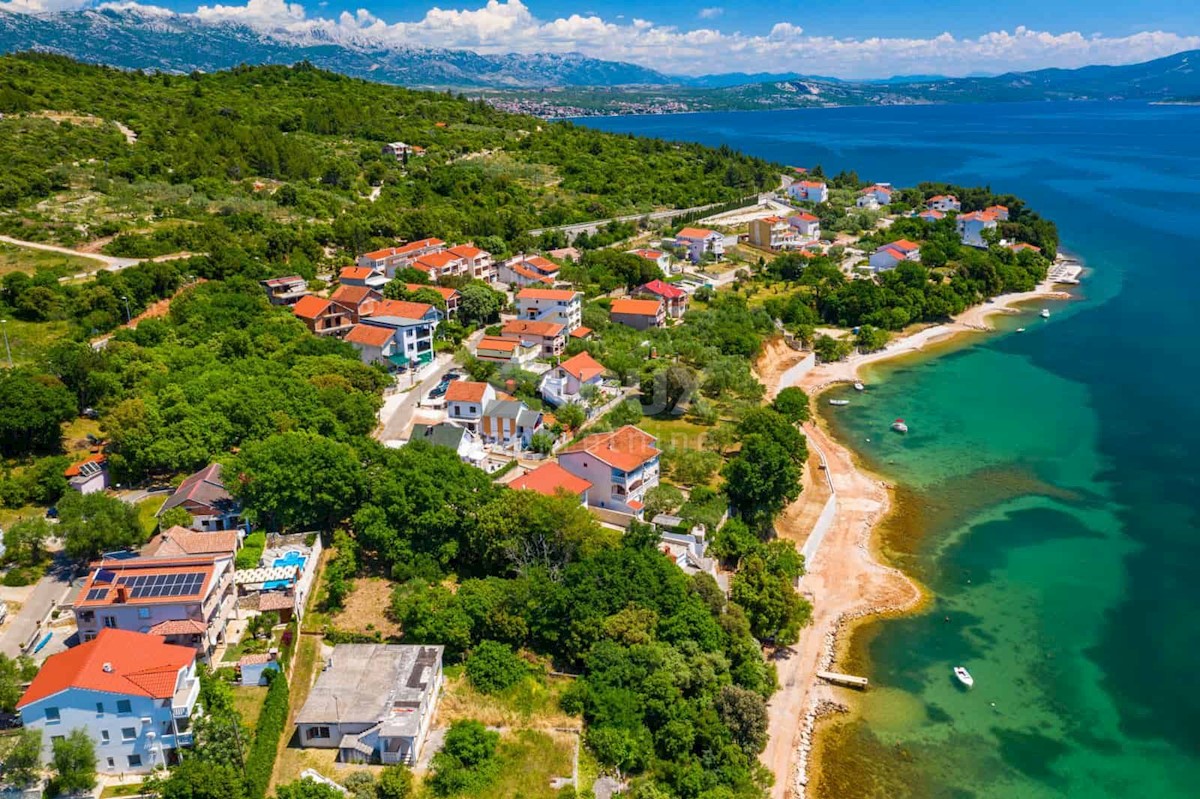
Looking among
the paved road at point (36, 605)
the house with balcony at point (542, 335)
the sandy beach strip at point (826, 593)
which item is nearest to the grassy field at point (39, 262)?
the house with balcony at point (542, 335)

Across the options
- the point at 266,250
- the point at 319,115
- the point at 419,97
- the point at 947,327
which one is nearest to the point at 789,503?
the point at 947,327

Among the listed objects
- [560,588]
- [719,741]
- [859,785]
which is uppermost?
[560,588]

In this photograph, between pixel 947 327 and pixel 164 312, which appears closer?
pixel 164 312

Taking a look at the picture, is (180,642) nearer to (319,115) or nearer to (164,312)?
(164,312)

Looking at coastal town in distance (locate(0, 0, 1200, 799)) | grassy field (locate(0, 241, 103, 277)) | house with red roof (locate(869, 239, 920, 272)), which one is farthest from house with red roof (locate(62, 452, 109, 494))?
house with red roof (locate(869, 239, 920, 272))

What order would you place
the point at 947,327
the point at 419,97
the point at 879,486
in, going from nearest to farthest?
1. the point at 879,486
2. the point at 947,327
3. the point at 419,97

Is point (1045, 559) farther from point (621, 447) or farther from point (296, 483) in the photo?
point (296, 483)
